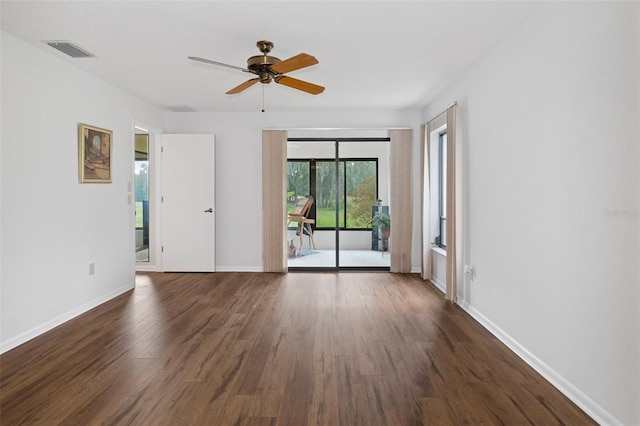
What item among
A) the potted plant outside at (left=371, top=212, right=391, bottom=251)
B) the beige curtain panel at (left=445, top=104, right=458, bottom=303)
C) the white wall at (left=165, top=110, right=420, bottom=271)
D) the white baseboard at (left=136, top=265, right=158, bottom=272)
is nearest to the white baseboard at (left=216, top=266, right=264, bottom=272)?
the white wall at (left=165, top=110, right=420, bottom=271)

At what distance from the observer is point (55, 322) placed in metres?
3.64

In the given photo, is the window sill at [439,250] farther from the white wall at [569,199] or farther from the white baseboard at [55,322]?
the white baseboard at [55,322]

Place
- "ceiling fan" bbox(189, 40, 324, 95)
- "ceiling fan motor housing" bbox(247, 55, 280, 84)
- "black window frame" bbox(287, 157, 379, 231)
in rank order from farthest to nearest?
"black window frame" bbox(287, 157, 379, 231), "ceiling fan motor housing" bbox(247, 55, 280, 84), "ceiling fan" bbox(189, 40, 324, 95)

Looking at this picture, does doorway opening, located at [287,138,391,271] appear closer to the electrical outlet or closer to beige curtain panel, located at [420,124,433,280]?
beige curtain panel, located at [420,124,433,280]

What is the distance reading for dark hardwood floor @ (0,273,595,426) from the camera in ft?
7.14

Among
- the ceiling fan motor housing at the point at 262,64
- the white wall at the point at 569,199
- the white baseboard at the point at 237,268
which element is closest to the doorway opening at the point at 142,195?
the white baseboard at the point at 237,268

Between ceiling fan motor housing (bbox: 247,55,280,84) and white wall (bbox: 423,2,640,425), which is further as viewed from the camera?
ceiling fan motor housing (bbox: 247,55,280,84)

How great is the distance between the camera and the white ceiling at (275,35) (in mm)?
2736

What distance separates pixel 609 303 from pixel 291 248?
15.9 ft

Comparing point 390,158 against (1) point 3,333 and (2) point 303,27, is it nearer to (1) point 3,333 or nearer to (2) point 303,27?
(2) point 303,27

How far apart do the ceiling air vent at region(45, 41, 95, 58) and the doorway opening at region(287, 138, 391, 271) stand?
318 centimetres

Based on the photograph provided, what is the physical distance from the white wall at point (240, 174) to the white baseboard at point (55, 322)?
179 centimetres

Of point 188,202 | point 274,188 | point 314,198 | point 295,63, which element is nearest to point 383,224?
point 314,198

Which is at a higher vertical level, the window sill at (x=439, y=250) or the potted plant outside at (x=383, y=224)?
the potted plant outside at (x=383, y=224)
